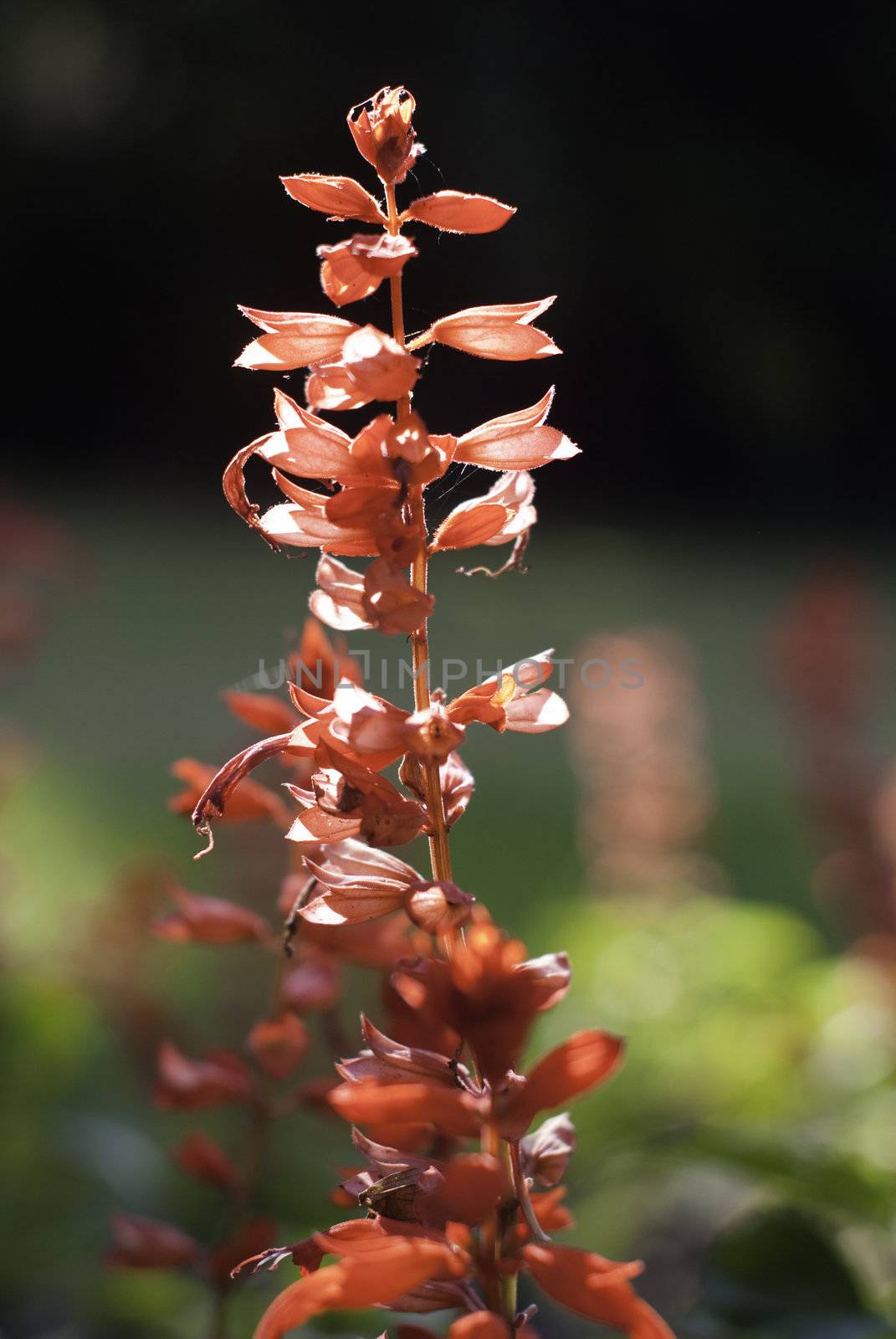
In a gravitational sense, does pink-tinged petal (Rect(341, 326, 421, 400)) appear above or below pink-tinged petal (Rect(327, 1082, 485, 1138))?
above

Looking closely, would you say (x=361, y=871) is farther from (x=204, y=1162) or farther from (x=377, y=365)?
(x=204, y=1162)

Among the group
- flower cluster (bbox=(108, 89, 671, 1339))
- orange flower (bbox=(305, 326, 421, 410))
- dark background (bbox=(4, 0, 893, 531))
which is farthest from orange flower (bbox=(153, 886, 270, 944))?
dark background (bbox=(4, 0, 893, 531))

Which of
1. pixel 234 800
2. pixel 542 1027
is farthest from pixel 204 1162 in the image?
pixel 542 1027

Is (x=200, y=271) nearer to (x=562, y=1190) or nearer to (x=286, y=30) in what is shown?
(x=286, y=30)

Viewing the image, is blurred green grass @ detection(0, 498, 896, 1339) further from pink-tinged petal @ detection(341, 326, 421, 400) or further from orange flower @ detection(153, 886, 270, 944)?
pink-tinged petal @ detection(341, 326, 421, 400)

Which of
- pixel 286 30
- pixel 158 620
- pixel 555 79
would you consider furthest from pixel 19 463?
pixel 555 79

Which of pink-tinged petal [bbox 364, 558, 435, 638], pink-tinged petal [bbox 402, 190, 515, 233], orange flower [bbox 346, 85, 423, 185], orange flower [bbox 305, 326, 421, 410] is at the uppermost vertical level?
orange flower [bbox 346, 85, 423, 185]
